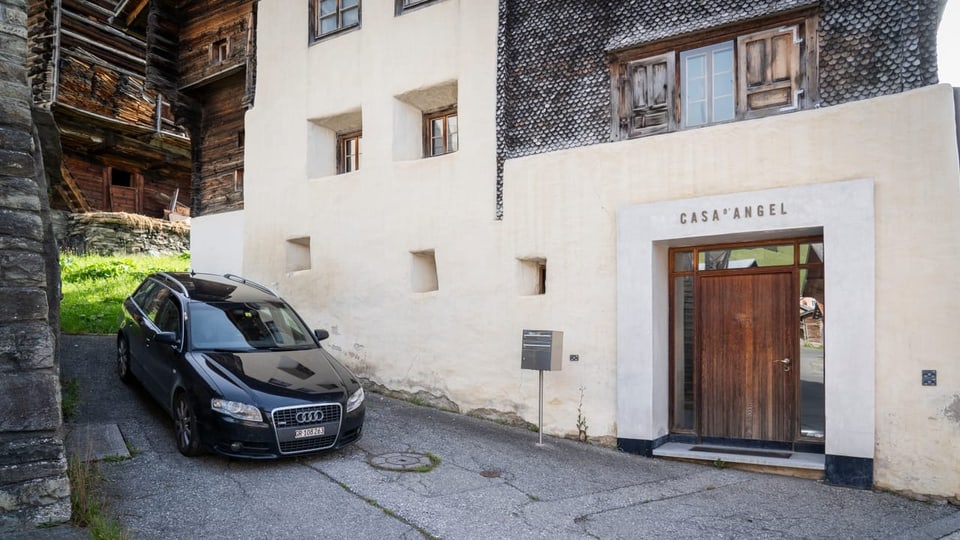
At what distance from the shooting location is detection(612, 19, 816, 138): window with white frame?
8195mm

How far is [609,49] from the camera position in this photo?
9305mm

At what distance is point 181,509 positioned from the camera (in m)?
5.80

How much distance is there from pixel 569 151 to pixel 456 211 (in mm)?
2079

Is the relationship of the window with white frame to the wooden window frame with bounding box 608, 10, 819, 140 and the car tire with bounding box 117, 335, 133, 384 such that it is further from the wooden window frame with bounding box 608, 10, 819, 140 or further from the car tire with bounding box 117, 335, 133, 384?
the car tire with bounding box 117, 335, 133, 384

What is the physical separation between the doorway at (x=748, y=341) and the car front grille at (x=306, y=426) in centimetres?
454

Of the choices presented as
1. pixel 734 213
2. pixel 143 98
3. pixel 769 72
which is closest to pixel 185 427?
pixel 734 213

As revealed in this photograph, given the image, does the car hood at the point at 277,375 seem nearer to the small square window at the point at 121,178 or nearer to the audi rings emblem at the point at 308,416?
the audi rings emblem at the point at 308,416

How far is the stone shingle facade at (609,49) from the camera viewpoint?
295 inches

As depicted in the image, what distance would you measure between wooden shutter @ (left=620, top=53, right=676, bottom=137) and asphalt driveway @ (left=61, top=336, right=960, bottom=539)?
4364mm

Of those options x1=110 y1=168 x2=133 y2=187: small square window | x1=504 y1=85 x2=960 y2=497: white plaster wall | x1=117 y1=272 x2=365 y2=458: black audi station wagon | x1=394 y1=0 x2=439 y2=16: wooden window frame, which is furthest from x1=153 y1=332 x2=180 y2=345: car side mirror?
x1=110 y1=168 x2=133 y2=187: small square window

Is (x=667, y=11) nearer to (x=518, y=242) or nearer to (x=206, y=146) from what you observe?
(x=518, y=242)

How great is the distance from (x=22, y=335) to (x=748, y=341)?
7743 millimetres

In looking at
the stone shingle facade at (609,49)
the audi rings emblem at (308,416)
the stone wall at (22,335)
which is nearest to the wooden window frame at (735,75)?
the stone shingle facade at (609,49)

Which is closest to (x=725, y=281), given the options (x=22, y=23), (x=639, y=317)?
(x=639, y=317)
